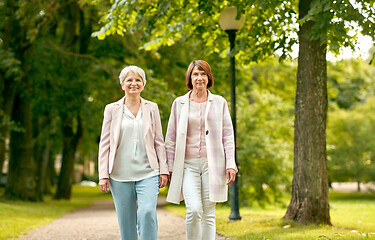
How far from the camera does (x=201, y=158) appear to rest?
5418 millimetres

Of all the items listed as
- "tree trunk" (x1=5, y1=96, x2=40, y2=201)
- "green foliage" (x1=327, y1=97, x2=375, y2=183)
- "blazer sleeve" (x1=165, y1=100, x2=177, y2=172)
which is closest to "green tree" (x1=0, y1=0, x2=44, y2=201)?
"tree trunk" (x1=5, y1=96, x2=40, y2=201)

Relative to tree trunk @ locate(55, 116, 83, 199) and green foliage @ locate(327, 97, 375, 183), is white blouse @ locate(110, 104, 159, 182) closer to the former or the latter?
tree trunk @ locate(55, 116, 83, 199)

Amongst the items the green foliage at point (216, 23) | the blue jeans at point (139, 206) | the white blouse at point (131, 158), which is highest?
the green foliage at point (216, 23)

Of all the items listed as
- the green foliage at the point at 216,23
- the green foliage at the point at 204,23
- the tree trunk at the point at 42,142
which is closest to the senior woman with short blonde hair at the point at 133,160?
the green foliage at the point at 216,23

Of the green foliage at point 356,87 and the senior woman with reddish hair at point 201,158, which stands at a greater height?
the green foliage at point 356,87

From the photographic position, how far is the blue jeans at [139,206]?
505 centimetres

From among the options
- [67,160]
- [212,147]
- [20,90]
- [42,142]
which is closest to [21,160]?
[20,90]

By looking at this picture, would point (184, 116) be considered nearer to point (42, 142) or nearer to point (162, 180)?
point (162, 180)

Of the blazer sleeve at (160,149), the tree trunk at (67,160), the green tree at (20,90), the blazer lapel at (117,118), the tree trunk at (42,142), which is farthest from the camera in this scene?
the tree trunk at (42,142)

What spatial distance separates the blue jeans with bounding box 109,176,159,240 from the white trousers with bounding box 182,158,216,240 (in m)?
0.37

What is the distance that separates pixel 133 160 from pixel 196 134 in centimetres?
73

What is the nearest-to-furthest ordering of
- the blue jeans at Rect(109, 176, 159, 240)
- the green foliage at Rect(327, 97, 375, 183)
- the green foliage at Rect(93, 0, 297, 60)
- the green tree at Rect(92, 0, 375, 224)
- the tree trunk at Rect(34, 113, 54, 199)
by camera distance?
the blue jeans at Rect(109, 176, 159, 240), the green tree at Rect(92, 0, 375, 224), the green foliage at Rect(93, 0, 297, 60), the tree trunk at Rect(34, 113, 54, 199), the green foliage at Rect(327, 97, 375, 183)

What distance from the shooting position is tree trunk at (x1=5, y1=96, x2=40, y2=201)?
19.3 m

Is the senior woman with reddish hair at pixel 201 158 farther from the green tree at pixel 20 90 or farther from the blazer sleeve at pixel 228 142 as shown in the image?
the green tree at pixel 20 90
